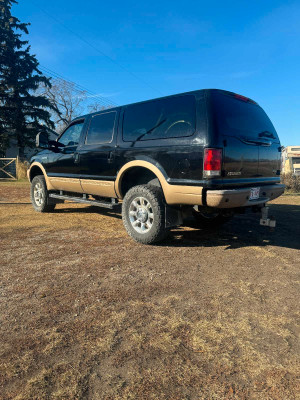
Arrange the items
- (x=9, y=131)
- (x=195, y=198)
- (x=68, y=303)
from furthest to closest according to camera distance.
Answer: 1. (x=9, y=131)
2. (x=195, y=198)
3. (x=68, y=303)

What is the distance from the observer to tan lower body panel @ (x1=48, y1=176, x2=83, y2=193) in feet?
18.2

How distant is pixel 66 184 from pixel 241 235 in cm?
358

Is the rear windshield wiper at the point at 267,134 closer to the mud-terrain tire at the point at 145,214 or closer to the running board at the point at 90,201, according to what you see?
the mud-terrain tire at the point at 145,214

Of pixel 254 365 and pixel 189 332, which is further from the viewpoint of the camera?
pixel 189 332

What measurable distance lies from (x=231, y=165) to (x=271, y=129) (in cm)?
155

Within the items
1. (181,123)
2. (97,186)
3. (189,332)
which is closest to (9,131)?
(97,186)

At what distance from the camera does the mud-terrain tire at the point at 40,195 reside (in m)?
6.50

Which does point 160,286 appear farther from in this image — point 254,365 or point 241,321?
point 254,365

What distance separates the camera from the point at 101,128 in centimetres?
508

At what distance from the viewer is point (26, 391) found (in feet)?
4.75

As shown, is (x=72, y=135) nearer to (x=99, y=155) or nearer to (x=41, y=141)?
(x=41, y=141)

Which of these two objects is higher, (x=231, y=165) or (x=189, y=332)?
(x=231, y=165)

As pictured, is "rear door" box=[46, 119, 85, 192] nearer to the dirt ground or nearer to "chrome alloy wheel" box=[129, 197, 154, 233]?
"chrome alloy wheel" box=[129, 197, 154, 233]

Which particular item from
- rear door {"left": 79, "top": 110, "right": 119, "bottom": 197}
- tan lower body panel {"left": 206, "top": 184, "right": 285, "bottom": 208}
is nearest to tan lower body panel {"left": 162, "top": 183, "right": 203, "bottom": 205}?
tan lower body panel {"left": 206, "top": 184, "right": 285, "bottom": 208}
